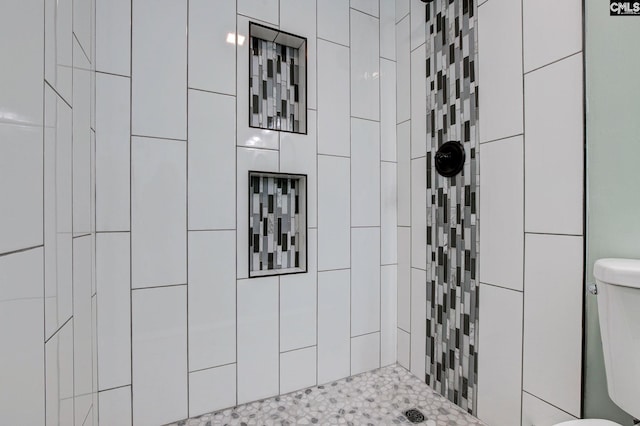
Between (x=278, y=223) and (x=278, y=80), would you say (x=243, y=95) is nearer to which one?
(x=278, y=80)

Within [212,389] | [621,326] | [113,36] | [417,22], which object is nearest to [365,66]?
[417,22]

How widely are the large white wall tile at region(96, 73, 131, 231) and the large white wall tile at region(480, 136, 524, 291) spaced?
1.39m

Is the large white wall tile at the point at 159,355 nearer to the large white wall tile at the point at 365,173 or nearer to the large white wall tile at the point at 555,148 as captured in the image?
the large white wall tile at the point at 365,173

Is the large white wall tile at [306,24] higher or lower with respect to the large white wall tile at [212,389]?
higher

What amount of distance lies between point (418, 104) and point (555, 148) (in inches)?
28.0

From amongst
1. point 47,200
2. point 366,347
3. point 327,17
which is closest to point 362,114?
point 327,17

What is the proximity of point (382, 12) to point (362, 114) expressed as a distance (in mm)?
604

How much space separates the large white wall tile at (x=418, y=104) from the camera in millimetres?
1529

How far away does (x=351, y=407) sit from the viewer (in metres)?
1.33

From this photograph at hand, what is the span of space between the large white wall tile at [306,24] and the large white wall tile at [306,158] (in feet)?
0.31

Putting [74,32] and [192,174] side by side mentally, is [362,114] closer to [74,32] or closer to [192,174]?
[192,174]

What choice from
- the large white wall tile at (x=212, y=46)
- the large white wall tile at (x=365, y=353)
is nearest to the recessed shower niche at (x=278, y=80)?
the large white wall tile at (x=212, y=46)

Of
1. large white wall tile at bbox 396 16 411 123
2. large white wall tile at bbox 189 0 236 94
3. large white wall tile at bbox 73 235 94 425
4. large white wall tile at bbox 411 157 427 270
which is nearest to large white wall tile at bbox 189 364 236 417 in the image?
large white wall tile at bbox 73 235 94 425

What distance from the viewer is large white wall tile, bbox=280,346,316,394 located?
4.65ft
